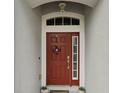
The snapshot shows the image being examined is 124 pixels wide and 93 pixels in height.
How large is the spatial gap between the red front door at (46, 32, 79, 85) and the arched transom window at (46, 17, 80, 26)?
0.40m

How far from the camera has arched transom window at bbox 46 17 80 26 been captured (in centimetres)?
531

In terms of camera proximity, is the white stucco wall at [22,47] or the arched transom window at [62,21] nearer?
the white stucco wall at [22,47]

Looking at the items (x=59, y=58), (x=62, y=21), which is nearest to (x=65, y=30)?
(x=62, y=21)

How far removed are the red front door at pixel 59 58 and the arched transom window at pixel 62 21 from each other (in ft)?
1.32

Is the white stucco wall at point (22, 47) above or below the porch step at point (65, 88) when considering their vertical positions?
above

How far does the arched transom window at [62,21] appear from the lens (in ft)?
17.4

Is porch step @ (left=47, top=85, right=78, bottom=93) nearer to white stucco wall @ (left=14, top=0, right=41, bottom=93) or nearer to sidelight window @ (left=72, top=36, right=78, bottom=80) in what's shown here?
sidelight window @ (left=72, top=36, right=78, bottom=80)

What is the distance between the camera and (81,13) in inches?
204

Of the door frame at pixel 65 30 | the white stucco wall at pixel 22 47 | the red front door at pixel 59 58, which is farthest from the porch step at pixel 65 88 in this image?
the white stucco wall at pixel 22 47

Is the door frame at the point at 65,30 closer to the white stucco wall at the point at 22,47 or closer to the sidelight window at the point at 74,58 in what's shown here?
the sidelight window at the point at 74,58

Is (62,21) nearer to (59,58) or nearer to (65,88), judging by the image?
(59,58)

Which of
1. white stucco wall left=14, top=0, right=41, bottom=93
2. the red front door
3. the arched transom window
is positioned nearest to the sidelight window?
the red front door
